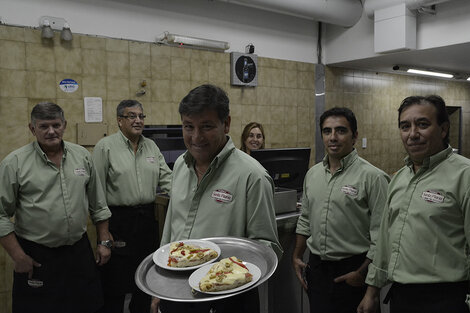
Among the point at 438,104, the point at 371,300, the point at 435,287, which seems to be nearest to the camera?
the point at 435,287

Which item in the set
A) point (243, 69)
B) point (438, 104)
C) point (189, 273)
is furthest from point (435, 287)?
point (243, 69)

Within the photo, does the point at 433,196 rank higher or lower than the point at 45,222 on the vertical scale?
higher

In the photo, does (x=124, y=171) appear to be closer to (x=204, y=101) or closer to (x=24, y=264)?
(x=24, y=264)

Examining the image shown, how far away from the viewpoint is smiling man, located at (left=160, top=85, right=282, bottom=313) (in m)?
1.47

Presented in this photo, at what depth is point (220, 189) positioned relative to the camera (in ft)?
4.99

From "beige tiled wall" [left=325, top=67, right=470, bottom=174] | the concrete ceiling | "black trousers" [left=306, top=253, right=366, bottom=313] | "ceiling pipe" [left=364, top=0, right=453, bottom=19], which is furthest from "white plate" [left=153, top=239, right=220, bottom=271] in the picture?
A: "beige tiled wall" [left=325, top=67, right=470, bottom=174]

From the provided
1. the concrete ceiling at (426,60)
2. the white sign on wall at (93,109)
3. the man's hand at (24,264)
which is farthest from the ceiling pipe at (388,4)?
the man's hand at (24,264)

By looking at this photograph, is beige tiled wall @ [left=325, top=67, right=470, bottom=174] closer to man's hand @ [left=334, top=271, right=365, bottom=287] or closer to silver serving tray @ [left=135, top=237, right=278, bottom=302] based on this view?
man's hand @ [left=334, top=271, right=365, bottom=287]

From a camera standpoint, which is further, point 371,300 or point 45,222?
point 45,222

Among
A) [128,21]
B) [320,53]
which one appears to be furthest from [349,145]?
[320,53]

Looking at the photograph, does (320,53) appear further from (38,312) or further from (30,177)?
(38,312)

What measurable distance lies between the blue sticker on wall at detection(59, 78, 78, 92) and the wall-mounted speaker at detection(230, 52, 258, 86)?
5.88 feet

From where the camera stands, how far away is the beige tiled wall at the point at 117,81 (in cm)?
335

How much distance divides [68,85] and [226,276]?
119 inches
